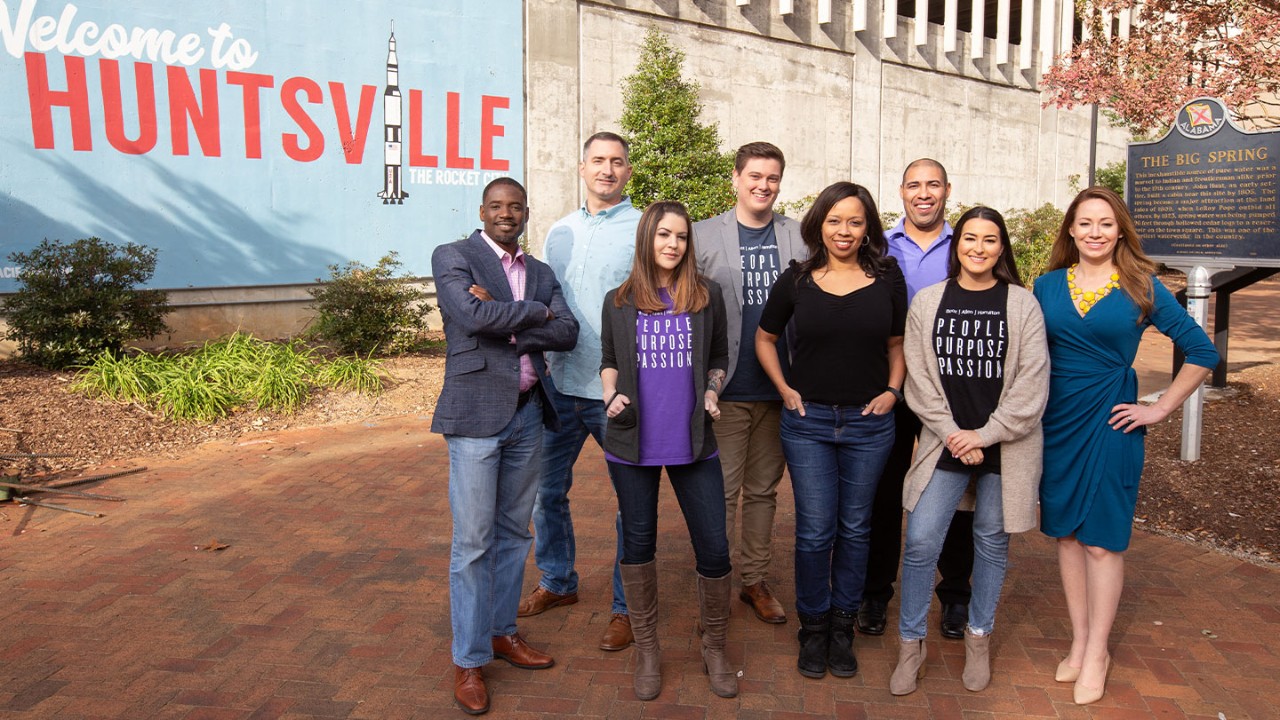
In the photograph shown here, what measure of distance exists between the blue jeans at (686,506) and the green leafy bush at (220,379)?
18.1 feet

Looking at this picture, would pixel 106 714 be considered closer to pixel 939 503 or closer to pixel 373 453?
pixel 939 503

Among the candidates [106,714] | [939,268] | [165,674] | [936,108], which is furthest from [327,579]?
[936,108]

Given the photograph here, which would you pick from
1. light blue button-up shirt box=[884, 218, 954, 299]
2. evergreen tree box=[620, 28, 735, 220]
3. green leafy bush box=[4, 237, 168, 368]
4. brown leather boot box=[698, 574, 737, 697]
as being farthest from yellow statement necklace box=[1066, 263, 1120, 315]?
evergreen tree box=[620, 28, 735, 220]

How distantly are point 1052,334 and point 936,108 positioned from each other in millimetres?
18109

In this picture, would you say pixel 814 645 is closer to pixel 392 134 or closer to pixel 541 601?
pixel 541 601

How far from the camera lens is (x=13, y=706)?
3273 millimetres

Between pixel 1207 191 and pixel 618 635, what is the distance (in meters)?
5.74

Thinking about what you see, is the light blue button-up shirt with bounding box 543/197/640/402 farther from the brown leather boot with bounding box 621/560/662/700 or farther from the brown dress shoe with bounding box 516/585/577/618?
the brown dress shoe with bounding box 516/585/577/618

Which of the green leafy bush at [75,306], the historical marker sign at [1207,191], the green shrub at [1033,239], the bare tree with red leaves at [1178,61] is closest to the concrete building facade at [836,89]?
the green shrub at [1033,239]

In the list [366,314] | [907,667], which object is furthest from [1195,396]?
[366,314]

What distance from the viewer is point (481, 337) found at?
129 inches

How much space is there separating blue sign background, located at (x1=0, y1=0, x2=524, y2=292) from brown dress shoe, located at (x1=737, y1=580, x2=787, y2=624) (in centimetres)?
891

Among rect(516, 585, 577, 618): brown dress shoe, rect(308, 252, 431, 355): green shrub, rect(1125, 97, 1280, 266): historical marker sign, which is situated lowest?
rect(516, 585, 577, 618): brown dress shoe

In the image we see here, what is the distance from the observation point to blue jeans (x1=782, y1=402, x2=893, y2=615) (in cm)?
343
